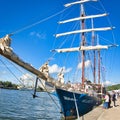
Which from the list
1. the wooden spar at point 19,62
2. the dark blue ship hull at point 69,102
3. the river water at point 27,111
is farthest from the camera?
the river water at point 27,111

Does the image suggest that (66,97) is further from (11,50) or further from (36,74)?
(11,50)

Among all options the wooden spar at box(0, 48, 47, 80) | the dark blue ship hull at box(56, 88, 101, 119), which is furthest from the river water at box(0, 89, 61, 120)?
the wooden spar at box(0, 48, 47, 80)

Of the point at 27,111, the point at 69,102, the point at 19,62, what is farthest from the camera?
the point at 27,111

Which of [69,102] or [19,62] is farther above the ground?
[19,62]

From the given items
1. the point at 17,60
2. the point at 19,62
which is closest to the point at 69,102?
the point at 19,62

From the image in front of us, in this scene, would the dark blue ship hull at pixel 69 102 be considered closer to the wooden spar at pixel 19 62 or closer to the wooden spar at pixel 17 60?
the wooden spar at pixel 19 62

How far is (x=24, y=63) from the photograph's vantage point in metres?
13.8

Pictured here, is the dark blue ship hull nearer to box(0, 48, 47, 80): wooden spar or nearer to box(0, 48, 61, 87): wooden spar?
box(0, 48, 61, 87): wooden spar

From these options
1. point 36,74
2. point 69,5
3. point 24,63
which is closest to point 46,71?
point 36,74

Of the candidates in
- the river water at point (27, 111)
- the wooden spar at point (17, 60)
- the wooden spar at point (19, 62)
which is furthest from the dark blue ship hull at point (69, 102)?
the wooden spar at point (17, 60)

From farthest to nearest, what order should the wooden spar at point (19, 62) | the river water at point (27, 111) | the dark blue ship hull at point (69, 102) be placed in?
the river water at point (27, 111), the dark blue ship hull at point (69, 102), the wooden spar at point (19, 62)

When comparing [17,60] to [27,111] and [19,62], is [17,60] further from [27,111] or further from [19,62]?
[27,111]

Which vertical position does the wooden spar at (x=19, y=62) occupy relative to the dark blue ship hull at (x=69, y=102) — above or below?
above

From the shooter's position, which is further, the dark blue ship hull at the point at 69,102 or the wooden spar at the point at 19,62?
the dark blue ship hull at the point at 69,102
